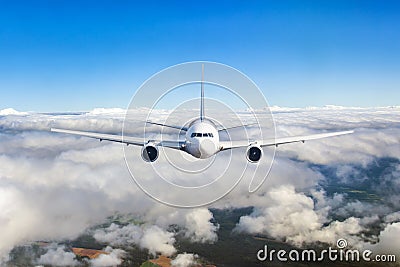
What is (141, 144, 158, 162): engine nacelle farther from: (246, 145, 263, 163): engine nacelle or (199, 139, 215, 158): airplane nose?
(246, 145, 263, 163): engine nacelle

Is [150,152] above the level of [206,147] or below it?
below

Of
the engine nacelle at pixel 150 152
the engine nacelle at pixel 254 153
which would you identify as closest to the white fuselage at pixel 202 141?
the engine nacelle at pixel 150 152

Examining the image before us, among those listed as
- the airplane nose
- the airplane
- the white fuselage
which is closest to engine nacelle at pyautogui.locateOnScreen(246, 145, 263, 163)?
the airplane

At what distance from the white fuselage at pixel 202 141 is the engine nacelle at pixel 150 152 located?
3.40 metres

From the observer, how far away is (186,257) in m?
155

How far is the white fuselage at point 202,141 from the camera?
27.4 m

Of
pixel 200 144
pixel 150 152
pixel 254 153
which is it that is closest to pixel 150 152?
pixel 150 152

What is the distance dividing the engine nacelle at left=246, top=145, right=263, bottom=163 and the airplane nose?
4.36 m

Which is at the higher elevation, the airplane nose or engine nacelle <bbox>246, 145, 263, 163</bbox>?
engine nacelle <bbox>246, 145, 263, 163</bbox>

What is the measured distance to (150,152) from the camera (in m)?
29.2

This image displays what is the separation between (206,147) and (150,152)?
20.5ft

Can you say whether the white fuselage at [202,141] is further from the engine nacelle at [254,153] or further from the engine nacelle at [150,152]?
the engine nacelle at [254,153]

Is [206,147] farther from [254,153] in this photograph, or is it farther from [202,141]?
[254,153]

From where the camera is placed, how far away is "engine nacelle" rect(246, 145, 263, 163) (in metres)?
29.7
